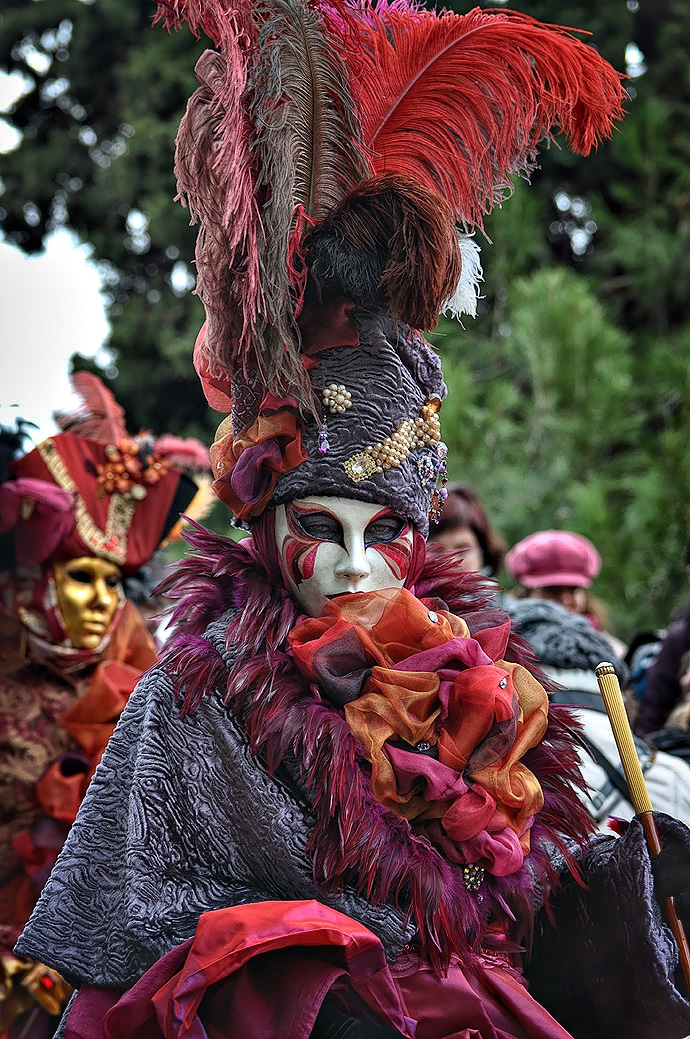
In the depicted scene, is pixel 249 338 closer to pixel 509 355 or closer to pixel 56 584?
pixel 56 584

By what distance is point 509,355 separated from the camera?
658 cm

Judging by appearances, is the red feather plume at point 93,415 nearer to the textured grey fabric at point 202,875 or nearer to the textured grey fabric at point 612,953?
the textured grey fabric at point 202,875

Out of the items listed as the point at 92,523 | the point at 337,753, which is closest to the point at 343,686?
the point at 337,753

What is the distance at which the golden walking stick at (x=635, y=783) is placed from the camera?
176 cm

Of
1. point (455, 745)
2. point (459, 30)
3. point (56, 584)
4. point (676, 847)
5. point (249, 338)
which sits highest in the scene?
point (459, 30)

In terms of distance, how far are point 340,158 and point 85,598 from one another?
6.63 feet

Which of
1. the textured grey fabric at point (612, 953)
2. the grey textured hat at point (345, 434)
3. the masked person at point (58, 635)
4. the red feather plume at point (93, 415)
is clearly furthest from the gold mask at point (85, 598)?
the textured grey fabric at point (612, 953)

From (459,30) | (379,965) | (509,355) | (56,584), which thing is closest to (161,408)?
(509,355)

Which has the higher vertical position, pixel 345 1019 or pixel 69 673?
pixel 69 673

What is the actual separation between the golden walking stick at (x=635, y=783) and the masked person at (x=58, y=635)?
1.81 meters

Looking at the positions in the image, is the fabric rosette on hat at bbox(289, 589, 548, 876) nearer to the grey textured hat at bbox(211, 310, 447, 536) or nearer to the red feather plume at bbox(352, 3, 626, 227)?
the grey textured hat at bbox(211, 310, 447, 536)

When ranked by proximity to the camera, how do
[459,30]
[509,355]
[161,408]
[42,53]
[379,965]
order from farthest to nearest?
[42,53] → [161,408] → [509,355] → [459,30] → [379,965]

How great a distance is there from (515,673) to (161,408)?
664 cm

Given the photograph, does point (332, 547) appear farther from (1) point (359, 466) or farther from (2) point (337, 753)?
(2) point (337, 753)
